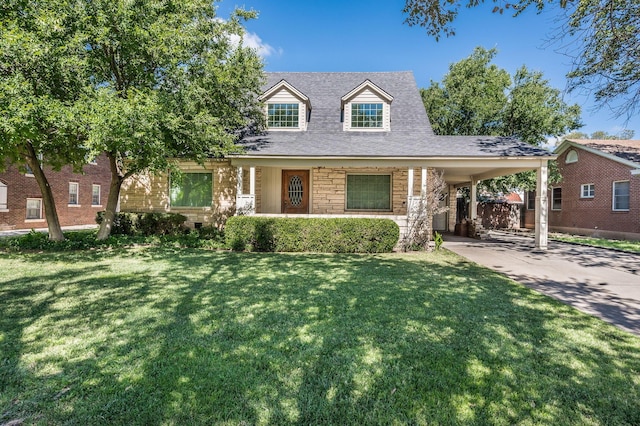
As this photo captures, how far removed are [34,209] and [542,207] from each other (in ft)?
85.3

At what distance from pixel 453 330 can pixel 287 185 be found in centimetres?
1058

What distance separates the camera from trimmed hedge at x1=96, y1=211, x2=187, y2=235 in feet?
38.8

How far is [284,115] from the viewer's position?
43.5ft

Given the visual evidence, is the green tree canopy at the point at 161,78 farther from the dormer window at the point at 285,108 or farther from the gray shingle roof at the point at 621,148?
the gray shingle roof at the point at 621,148

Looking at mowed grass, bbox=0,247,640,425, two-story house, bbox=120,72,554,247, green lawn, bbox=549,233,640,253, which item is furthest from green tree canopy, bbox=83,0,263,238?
green lawn, bbox=549,233,640,253

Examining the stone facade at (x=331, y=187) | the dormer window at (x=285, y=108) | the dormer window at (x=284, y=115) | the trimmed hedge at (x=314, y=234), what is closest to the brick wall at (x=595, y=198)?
the stone facade at (x=331, y=187)

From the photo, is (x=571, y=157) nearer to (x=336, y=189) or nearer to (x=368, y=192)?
(x=368, y=192)

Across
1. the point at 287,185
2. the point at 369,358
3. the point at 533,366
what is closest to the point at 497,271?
the point at 533,366

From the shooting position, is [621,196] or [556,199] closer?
[621,196]

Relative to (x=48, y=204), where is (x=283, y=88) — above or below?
above

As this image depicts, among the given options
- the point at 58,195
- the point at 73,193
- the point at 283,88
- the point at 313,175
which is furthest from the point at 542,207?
the point at 73,193

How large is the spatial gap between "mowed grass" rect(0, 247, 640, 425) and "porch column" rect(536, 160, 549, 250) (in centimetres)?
635

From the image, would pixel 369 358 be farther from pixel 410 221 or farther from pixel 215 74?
pixel 215 74

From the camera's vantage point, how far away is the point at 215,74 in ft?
31.0
